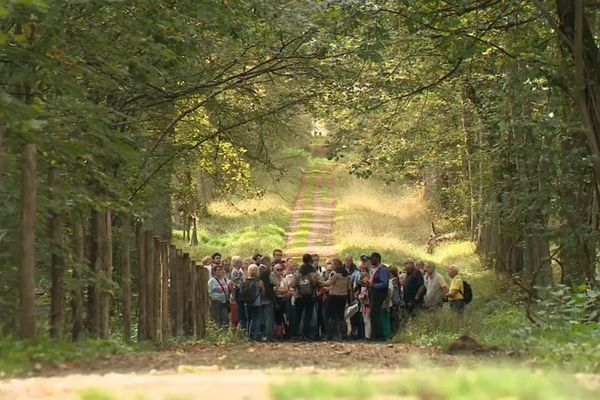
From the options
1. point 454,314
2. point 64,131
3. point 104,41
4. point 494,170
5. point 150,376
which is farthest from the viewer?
point 494,170

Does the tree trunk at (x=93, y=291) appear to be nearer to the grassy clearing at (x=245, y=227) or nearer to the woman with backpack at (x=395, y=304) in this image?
the woman with backpack at (x=395, y=304)

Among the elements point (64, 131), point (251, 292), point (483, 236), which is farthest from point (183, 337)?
point (483, 236)

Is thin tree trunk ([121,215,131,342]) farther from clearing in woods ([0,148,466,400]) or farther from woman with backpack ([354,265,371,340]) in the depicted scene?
woman with backpack ([354,265,371,340])

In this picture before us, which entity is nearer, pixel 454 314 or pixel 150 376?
pixel 150 376

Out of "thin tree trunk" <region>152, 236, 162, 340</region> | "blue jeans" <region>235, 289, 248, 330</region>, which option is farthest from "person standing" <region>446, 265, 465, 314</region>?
"thin tree trunk" <region>152, 236, 162, 340</region>

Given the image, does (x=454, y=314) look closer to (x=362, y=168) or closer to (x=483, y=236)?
(x=362, y=168)

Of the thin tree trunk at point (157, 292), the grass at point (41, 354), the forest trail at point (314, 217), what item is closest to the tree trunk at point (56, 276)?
the grass at point (41, 354)

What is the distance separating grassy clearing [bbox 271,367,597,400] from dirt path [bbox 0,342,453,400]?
243 mm

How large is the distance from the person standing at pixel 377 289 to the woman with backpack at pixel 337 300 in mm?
684

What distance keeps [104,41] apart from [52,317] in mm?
3122

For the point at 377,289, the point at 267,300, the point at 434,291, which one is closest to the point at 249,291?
the point at 267,300

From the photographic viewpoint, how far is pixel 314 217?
51.8m

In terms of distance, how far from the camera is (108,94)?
14.1 m

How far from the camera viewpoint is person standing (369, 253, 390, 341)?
17781 mm
